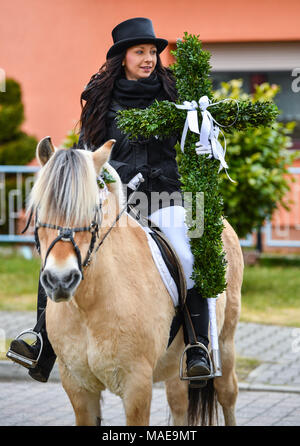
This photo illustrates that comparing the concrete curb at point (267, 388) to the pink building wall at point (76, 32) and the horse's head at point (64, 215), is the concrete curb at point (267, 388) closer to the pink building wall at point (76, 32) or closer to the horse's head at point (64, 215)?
the horse's head at point (64, 215)

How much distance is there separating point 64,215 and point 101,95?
1.45 m

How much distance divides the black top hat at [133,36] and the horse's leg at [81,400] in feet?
6.89

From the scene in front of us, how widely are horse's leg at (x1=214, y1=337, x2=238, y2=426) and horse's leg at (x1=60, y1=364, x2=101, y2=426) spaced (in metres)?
1.33

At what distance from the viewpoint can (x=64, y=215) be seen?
354 centimetres

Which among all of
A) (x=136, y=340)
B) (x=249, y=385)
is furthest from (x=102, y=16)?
(x=136, y=340)

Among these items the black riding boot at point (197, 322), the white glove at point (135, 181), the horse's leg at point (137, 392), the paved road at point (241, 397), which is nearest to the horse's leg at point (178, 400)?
the paved road at point (241, 397)

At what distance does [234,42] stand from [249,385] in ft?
29.3

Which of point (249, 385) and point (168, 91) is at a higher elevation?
point (168, 91)

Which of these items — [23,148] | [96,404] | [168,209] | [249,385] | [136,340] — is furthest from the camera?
[23,148]

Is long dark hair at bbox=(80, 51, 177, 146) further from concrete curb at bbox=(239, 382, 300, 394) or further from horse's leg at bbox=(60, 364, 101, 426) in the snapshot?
concrete curb at bbox=(239, 382, 300, 394)

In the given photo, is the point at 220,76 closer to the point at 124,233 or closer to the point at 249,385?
the point at 249,385

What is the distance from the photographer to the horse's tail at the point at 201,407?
5.42m

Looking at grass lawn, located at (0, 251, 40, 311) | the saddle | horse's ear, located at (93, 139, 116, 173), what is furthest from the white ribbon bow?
grass lawn, located at (0, 251, 40, 311)
